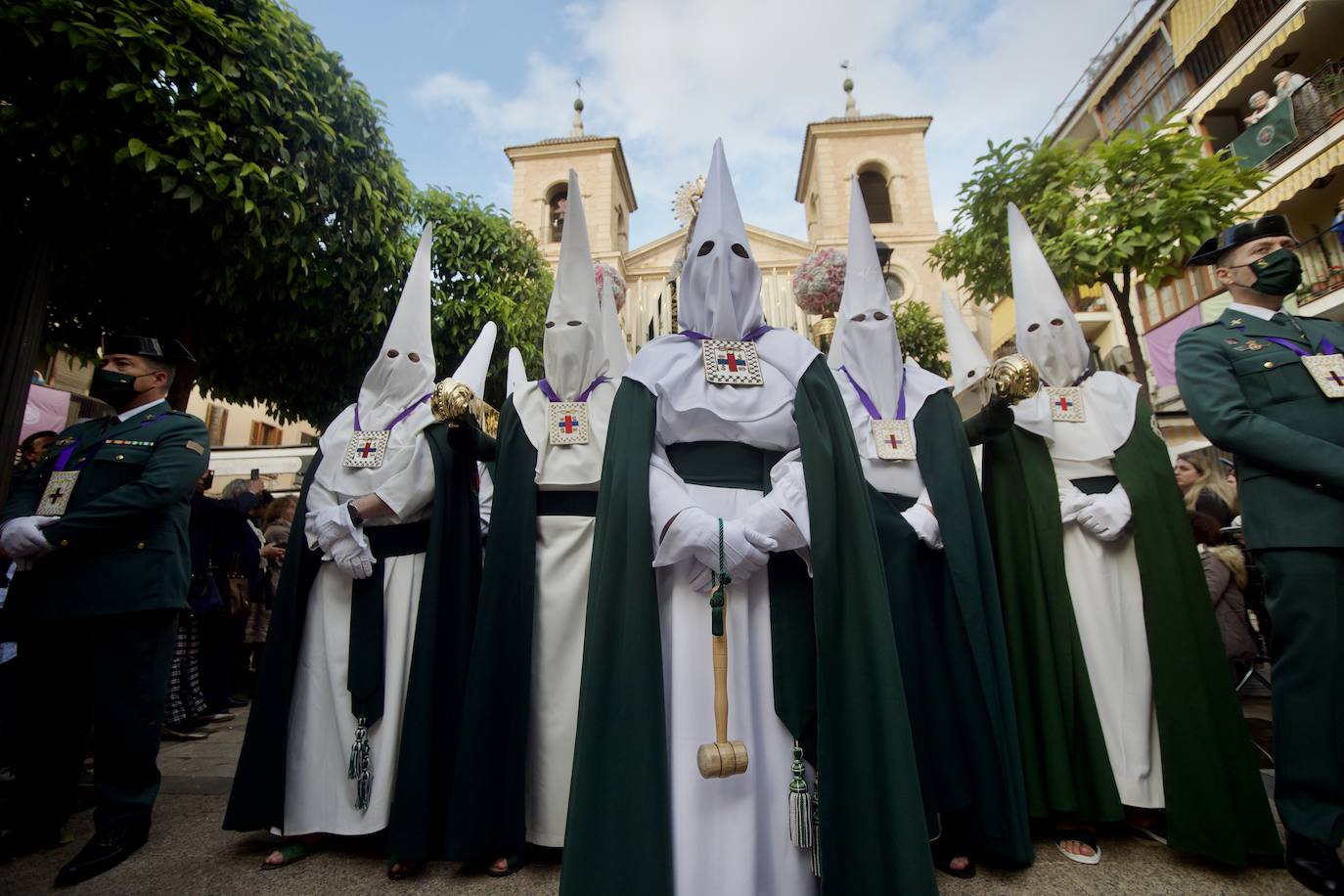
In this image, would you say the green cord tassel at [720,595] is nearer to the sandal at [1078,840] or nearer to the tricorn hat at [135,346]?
the sandal at [1078,840]

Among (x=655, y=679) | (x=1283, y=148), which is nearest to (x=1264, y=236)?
(x=655, y=679)

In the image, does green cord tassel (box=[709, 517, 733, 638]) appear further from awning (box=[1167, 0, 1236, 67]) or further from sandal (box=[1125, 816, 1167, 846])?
awning (box=[1167, 0, 1236, 67])

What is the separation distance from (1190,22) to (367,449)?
18.8 m

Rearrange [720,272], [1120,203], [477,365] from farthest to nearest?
[1120,203] → [477,365] → [720,272]

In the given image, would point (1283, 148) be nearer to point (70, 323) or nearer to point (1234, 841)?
point (1234, 841)

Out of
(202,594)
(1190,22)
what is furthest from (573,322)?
(1190,22)

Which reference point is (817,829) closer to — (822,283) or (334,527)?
(334,527)

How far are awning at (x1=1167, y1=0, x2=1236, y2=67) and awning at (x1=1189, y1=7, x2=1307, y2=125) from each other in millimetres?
A: 1080

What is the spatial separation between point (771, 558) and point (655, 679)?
546 mm

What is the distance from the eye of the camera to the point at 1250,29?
1327 centimetres

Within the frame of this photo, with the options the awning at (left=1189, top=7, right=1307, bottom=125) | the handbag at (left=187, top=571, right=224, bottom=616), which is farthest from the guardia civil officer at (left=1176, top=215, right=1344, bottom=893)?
the awning at (left=1189, top=7, right=1307, bottom=125)

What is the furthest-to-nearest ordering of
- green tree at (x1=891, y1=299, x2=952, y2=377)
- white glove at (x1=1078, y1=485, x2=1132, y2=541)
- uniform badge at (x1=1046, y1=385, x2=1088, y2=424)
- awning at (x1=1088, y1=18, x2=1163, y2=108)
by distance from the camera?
green tree at (x1=891, y1=299, x2=952, y2=377)
awning at (x1=1088, y1=18, x2=1163, y2=108)
uniform badge at (x1=1046, y1=385, x2=1088, y2=424)
white glove at (x1=1078, y1=485, x2=1132, y2=541)

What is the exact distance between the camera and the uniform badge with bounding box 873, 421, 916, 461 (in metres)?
2.99

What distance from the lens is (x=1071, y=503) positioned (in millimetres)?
3086
